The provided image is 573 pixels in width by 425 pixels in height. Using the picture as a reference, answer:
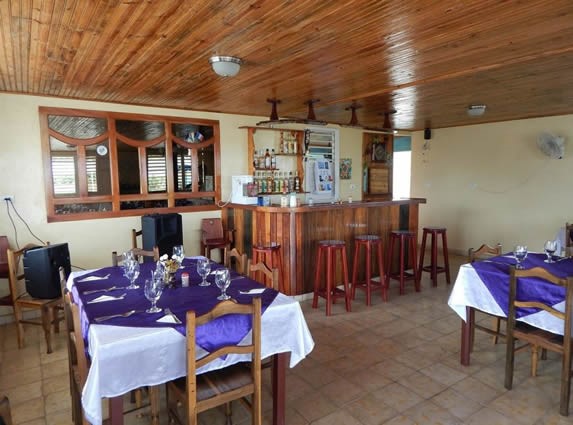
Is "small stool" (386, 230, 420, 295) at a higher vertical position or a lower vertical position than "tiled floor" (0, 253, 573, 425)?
higher

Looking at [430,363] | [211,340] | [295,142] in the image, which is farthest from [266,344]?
[295,142]

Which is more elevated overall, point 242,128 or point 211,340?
point 242,128

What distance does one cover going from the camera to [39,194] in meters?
4.28

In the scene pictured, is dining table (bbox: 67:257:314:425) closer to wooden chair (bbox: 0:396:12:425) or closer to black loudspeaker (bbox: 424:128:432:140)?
wooden chair (bbox: 0:396:12:425)

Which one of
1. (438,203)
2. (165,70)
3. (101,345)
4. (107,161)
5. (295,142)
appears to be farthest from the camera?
(438,203)

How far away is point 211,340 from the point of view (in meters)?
1.87

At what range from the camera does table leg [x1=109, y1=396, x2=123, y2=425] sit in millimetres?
1718

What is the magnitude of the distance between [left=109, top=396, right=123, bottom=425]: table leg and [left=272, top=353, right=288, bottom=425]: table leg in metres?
0.82

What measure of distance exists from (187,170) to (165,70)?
213cm

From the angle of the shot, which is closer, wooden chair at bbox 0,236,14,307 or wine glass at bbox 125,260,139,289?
wine glass at bbox 125,260,139,289

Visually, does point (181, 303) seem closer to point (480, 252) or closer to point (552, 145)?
point (480, 252)

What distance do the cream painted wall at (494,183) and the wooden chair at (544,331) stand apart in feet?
13.6

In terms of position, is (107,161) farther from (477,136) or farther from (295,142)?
(477,136)
